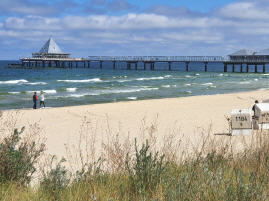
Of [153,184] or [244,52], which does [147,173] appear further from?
[244,52]

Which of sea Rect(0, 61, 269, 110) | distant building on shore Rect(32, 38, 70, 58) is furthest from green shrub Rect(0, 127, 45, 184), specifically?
distant building on shore Rect(32, 38, 70, 58)

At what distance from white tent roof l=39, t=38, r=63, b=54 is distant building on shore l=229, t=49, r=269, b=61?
50445 millimetres

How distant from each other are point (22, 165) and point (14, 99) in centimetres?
2451

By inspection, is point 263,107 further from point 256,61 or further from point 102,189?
point 256,61

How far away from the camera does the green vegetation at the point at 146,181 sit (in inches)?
132

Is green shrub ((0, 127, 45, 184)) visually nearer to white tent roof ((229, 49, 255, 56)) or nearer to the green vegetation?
the green vegetation

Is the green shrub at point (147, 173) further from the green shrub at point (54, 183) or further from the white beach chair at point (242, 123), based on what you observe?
the white beach chair at point (242, 123)

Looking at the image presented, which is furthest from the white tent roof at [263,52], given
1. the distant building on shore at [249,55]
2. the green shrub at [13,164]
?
the green shrub at [13,164]

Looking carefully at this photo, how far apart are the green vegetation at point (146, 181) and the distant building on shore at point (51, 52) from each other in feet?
319

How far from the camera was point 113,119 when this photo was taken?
16.1 metres

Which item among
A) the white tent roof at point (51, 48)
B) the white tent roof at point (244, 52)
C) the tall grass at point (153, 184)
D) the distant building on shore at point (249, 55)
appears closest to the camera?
the tall grass at point (153, 184)

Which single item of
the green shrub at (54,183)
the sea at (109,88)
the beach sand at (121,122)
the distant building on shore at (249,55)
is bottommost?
the sea at (109,88)

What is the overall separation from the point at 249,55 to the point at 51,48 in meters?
54.8

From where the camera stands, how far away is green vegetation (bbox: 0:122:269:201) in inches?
132
